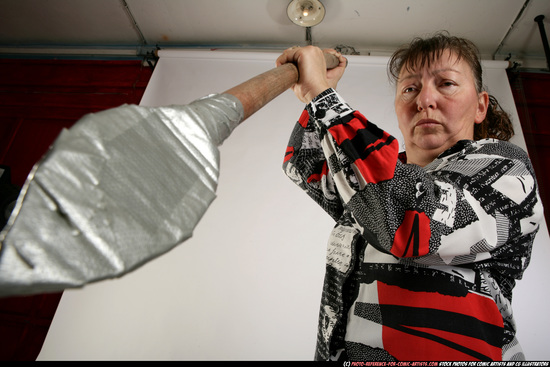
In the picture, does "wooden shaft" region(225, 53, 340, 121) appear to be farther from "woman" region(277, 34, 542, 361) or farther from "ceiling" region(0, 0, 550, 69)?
"ceiling" region(0, 0, 550, 69)

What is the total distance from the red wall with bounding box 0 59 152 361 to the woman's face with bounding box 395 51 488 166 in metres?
1.78

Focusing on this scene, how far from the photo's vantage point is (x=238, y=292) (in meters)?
1.31

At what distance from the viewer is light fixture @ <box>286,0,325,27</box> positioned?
64.5 inches

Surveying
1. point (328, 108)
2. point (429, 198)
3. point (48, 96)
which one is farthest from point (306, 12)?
point (48, 96)

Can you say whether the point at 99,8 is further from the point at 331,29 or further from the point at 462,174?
the point at 462,174

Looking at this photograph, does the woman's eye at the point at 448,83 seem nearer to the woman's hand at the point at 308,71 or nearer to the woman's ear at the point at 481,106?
the woman's ear at the point at 481,106

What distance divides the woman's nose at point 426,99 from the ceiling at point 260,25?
47.6 inches

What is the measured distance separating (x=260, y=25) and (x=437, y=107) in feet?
4.82

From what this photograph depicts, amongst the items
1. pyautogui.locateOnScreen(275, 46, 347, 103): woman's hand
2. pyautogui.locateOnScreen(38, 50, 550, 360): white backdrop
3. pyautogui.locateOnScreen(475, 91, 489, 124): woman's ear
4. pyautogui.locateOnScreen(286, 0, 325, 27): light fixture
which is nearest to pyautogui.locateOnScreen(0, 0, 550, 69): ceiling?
pyautogui.locateOnScreen(286, 0, 325, 27): light fixture

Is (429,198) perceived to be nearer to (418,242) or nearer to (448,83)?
(418,242)

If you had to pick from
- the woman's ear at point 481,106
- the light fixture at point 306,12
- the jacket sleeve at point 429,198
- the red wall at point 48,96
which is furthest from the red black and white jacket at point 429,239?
the red wall at point 48,96

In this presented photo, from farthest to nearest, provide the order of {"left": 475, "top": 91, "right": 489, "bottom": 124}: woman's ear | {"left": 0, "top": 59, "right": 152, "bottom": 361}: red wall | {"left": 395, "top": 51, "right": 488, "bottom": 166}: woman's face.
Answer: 1. {"left": 0, "top": 59, "right": 152, "bottom": 361}: red wall
2. {"left": 475, "top": 91, "right": 489, "bottom": 124}: woman's ear
3. {"left": 395, "top": 51, "right": 488, "bottom": 166}: woman's face

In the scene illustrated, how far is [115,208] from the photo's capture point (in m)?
0.21

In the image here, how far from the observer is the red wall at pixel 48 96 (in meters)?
1.98
